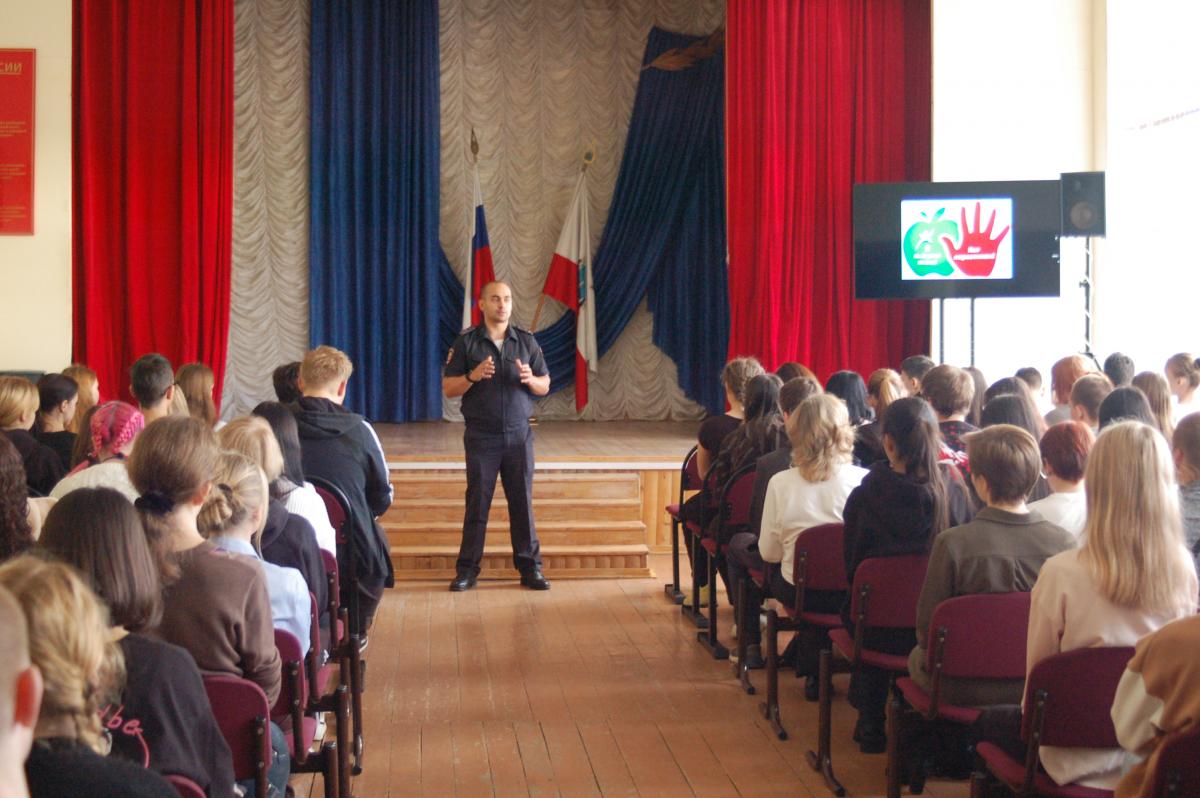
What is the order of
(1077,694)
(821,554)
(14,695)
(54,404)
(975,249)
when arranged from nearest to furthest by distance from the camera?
(14,695), (1077,694), (821,554), (54,404), (975,249)

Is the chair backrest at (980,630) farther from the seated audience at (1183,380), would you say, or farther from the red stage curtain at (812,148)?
the red stage curtain at (812,148)

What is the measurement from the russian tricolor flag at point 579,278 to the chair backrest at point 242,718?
27.7ft

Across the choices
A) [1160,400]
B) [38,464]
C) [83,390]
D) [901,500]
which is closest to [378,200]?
[83,390]

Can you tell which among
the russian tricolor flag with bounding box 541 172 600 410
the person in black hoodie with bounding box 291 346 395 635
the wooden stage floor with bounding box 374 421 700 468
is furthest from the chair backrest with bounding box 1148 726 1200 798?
the russian tricolor flag with bounding box 541 172 600 410

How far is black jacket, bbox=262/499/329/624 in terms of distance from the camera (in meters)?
3.38

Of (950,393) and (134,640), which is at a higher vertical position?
(950,393)

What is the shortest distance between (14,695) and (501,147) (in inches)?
397

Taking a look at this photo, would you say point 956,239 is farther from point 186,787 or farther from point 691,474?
point 186,787

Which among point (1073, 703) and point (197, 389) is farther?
point (197, 389)

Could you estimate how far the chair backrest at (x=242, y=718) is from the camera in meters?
2.31

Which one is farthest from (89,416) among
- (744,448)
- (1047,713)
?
(1047,713)

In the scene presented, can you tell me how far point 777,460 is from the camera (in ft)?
15.3

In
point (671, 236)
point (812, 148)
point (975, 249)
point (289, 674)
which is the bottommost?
point (289, 674)

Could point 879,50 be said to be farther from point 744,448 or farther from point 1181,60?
point 744,448
